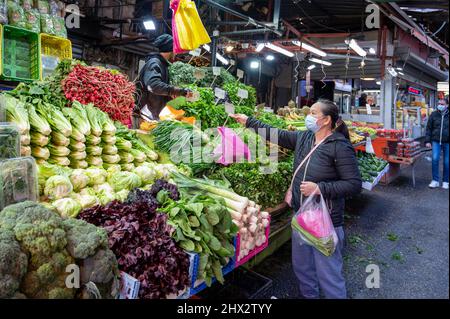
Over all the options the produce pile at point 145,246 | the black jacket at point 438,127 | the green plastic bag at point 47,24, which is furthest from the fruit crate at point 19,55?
the black jacket at point 438,127

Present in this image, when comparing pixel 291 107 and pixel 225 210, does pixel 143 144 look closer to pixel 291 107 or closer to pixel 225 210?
pixel 225 210

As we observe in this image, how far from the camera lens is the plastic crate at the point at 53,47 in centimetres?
485

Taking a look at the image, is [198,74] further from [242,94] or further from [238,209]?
[238,209]

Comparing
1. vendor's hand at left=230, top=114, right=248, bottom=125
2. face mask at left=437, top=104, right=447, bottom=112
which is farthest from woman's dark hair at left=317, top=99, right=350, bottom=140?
face mask at left=437, top=104, right=447, bottom=112

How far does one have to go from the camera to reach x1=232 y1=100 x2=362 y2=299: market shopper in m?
2.85

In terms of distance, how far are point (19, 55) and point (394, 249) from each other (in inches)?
222

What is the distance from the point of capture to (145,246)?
2012 millimetres

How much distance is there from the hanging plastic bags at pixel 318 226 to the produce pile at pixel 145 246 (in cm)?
111

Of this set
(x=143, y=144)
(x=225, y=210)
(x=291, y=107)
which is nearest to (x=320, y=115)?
(x=225, y=210)

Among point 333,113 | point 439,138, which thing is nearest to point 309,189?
point 333,113

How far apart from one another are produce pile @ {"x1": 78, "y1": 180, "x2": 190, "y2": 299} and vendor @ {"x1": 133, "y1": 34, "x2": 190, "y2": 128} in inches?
83.4

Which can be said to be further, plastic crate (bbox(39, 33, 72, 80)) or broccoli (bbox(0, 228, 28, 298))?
plastic crate (bbox(39, 33, 72, 80))

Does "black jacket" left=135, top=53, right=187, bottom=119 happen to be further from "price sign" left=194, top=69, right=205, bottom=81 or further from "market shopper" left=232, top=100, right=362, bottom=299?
"market shopper" left=232, top=100, right=362, bottom=299

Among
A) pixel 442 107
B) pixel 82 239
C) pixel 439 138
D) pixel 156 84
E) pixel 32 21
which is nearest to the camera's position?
pixel 82 239
